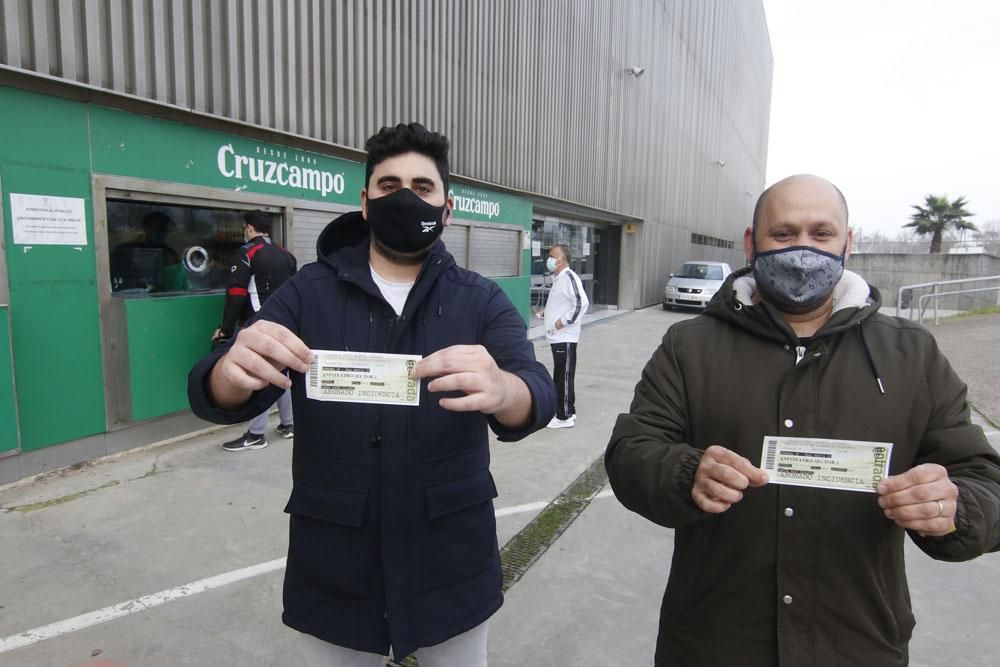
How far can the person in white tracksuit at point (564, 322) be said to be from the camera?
6.09m

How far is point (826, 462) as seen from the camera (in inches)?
56.3

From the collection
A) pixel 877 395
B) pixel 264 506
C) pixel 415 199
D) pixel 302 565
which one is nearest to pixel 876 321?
pixel 877 395

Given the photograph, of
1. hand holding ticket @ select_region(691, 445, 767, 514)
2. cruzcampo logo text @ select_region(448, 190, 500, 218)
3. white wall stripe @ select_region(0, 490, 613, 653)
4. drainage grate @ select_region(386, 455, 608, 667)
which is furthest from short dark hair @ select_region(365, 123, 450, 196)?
cruzcampo logo text @ select_region(448, 190, 500, 218)

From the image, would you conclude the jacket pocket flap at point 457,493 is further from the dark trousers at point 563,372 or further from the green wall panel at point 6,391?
the dark trousers at point 563,372

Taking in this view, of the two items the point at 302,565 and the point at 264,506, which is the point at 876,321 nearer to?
the point at 302,565

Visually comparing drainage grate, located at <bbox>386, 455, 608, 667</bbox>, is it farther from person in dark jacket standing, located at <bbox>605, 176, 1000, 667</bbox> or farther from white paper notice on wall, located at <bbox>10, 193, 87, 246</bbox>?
white paper notice on wall, located at <bbox>10, 193, 87, 246</bbox>

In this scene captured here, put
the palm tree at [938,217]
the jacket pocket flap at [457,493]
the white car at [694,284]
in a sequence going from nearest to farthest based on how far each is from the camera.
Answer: the jacket pocket flap at [457,493] < the white car at [694,284] < the palm tree at [938,217]

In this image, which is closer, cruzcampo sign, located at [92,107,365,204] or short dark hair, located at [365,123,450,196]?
short dark hair, located at [365,123,450,196]

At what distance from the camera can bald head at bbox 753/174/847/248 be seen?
1.66 metres

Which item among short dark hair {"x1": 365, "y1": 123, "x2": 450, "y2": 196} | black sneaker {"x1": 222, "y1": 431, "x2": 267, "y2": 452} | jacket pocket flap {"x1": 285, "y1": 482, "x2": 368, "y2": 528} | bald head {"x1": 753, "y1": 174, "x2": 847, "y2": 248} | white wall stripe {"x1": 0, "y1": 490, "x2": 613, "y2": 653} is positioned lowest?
white wall stripe {"x1": 0, "y1": 490, "x2": 613, "y2": 653}

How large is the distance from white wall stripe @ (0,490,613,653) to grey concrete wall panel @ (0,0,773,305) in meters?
3.46

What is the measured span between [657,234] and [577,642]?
1810 cm

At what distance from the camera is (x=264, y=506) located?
163 inches

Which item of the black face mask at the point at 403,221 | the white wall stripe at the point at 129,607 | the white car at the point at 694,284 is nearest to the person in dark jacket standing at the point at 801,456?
the black face mask at the point at 403,221
